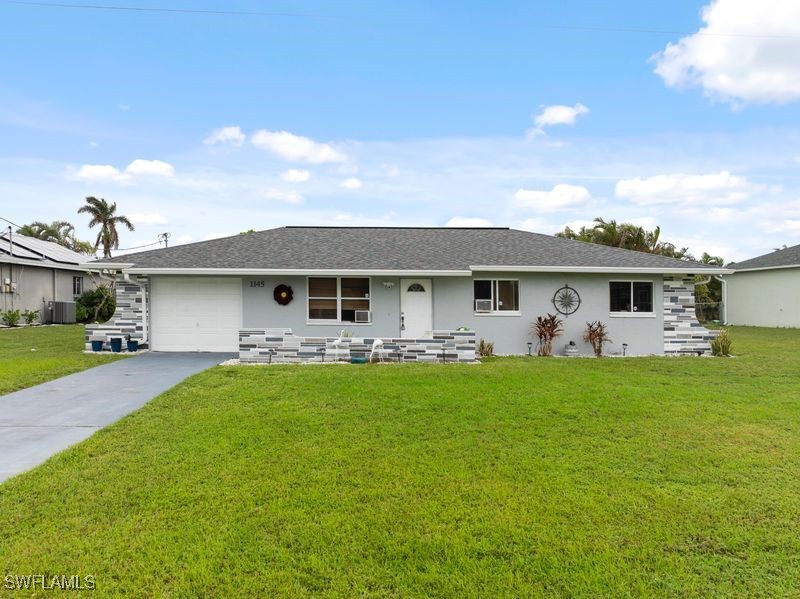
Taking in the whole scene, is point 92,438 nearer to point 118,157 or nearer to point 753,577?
point 753,577

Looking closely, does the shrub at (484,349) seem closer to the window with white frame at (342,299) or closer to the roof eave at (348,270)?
the roof eave at (348,270)

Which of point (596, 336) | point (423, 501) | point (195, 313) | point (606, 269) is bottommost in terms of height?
point (423, 501)

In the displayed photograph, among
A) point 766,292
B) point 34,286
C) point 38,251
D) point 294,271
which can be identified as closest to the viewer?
point 294,271

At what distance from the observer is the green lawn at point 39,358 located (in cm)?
879

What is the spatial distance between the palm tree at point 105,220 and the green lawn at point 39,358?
20.8 metres

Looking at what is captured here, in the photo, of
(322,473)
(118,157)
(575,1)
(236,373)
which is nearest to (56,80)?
(118,157)

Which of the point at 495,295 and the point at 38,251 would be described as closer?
the point at 495,295

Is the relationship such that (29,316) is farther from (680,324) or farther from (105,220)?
(680,324)

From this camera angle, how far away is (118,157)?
20.2 m

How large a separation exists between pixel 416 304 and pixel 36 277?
71.6 feet

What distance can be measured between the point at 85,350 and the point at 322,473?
11913 millimetres

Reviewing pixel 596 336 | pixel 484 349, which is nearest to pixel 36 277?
pixel 484 349

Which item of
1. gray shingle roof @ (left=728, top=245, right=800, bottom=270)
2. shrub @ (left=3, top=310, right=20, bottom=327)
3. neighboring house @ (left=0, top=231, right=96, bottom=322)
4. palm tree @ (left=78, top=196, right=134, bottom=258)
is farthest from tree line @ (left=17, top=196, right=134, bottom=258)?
gray shingle roof @ (left=728, top=245, right=800, bottom=270)

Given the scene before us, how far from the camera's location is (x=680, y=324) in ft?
42.6
